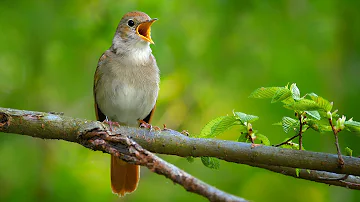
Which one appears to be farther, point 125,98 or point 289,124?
point 125,98

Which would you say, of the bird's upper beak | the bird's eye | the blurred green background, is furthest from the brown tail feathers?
the bird's eye

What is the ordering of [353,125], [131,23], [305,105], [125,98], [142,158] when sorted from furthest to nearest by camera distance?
[131,23] → [125,98] → [353,125] → [305,105] → [142,158]

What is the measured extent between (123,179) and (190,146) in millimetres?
2483

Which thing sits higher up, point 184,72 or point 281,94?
point 281,94

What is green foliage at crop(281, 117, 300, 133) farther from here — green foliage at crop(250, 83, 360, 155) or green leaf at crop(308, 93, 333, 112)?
green leaf at crop(308, 93, 333, 112)

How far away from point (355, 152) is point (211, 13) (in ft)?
8.68

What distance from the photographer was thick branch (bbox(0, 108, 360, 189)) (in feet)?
10.5

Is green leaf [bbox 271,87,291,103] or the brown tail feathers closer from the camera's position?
green leaf [bbox 271,87,291,103]

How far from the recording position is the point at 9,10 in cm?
638

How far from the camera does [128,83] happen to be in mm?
5973

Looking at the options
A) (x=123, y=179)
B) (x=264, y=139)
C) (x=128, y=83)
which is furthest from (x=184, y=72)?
(x=264, y=139)

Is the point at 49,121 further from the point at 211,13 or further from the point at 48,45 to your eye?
the point at 211,13

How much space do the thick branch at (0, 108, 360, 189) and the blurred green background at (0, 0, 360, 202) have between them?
248 cm

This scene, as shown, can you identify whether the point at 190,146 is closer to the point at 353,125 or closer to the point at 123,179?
the point at 353,125
